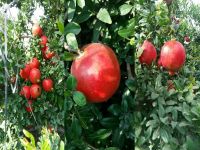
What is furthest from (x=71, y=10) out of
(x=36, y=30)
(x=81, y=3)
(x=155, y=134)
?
(x=36, y=30)

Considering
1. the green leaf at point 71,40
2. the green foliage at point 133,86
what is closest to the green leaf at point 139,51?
the green foliage at point 133,86

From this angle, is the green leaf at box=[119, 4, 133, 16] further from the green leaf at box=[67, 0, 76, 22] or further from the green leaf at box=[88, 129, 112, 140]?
the green leaf at box=[88, 129, 112, 140]

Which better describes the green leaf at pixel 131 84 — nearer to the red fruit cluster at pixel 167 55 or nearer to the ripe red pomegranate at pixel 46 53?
the red fruit cluster at pixel 167 55

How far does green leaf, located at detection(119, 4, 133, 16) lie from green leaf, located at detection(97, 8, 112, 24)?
0.08 ft

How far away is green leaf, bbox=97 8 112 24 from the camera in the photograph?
2.24ft

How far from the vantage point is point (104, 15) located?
69 centimetres

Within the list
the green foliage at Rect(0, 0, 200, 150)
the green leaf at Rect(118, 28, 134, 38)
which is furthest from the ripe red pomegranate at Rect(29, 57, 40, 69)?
the green leaf at Rect(118, 28, 134, 38)

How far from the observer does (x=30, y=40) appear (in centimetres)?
133

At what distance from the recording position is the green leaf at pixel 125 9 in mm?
671

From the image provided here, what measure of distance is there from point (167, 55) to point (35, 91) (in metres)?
0.80

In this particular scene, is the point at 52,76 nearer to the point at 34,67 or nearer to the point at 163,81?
the point at 34,67

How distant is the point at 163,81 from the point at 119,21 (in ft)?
0.47

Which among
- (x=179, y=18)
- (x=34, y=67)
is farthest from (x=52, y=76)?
(x=179, y=18)

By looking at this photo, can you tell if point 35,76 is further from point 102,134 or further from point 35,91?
point 102,134
